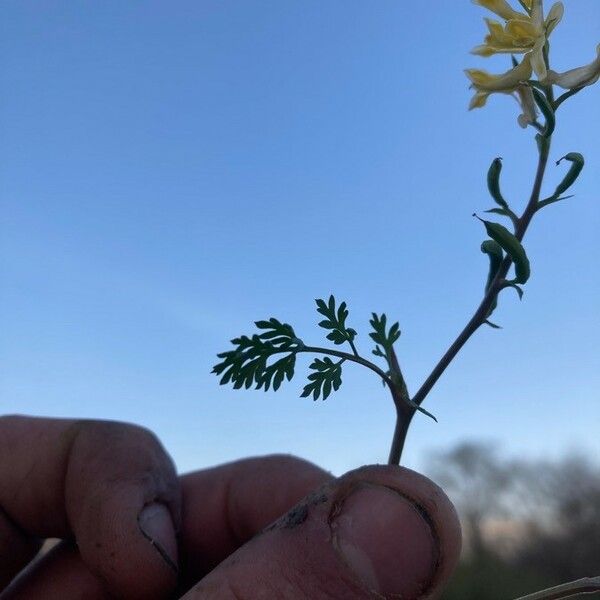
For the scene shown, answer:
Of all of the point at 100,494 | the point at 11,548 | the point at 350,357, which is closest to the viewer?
the point at 350,357

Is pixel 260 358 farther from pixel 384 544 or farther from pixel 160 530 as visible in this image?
pixel 160 530

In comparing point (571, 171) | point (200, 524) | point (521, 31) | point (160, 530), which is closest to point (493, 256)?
point (571, 171)

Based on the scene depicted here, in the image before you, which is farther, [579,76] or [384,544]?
[384,544]

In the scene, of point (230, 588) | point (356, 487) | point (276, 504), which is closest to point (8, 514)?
point (276, 504)

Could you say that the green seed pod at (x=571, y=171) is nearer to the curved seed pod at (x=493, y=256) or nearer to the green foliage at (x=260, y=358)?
the curved seed pod at (x=493, y=256)

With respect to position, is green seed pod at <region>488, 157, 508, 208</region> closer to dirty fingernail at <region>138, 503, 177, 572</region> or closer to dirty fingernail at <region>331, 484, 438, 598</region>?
dirty fingernail at <region>331, 484, 438, 598</region>

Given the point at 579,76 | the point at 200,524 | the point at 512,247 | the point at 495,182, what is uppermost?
the point at 579,76

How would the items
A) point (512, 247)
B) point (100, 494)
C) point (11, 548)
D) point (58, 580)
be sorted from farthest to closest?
point (11, 548) < point (58, 580) < point (100, 494) < point (512, 247)

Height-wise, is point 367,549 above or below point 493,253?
below
